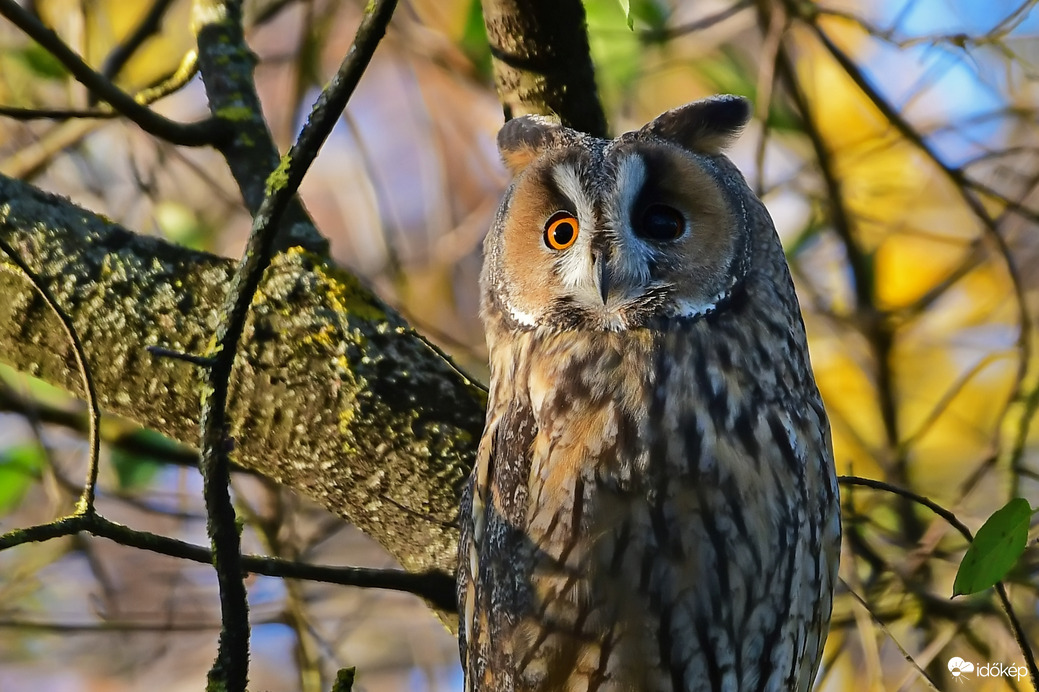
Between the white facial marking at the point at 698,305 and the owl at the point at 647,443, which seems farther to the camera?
the white facial marking at the point at 698,305

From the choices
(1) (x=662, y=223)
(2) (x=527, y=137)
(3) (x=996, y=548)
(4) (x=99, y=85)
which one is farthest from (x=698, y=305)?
(4) (x=99, y=85)

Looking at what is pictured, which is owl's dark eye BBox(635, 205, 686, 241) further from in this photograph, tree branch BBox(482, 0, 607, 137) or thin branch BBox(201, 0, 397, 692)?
thin branch BBox(201, 0, 397, 692)

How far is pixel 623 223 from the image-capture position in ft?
6.09

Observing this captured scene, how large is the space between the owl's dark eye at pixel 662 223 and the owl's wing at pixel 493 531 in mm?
397

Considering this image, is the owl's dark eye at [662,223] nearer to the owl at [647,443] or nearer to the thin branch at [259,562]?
the owl at [647,443]

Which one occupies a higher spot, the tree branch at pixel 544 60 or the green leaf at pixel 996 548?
the tree branch at pixel 544 60

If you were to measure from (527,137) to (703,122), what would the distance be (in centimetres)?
33

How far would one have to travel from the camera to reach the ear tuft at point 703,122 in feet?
6.39

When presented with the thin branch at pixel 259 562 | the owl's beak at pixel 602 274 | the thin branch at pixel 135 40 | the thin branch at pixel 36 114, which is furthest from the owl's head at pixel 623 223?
the thin branch at pixel 135 40

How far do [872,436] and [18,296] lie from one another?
293 cm

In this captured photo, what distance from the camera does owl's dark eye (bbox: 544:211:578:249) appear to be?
1.91 meters

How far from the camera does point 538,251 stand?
6.38 feet

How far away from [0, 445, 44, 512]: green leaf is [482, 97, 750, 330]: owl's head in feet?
4.70

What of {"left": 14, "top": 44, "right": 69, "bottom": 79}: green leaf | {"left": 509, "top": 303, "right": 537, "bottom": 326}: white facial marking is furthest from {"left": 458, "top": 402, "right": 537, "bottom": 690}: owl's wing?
{"left": 14, "top": 44, "right": 69, "bottom": 79}: green leaf
